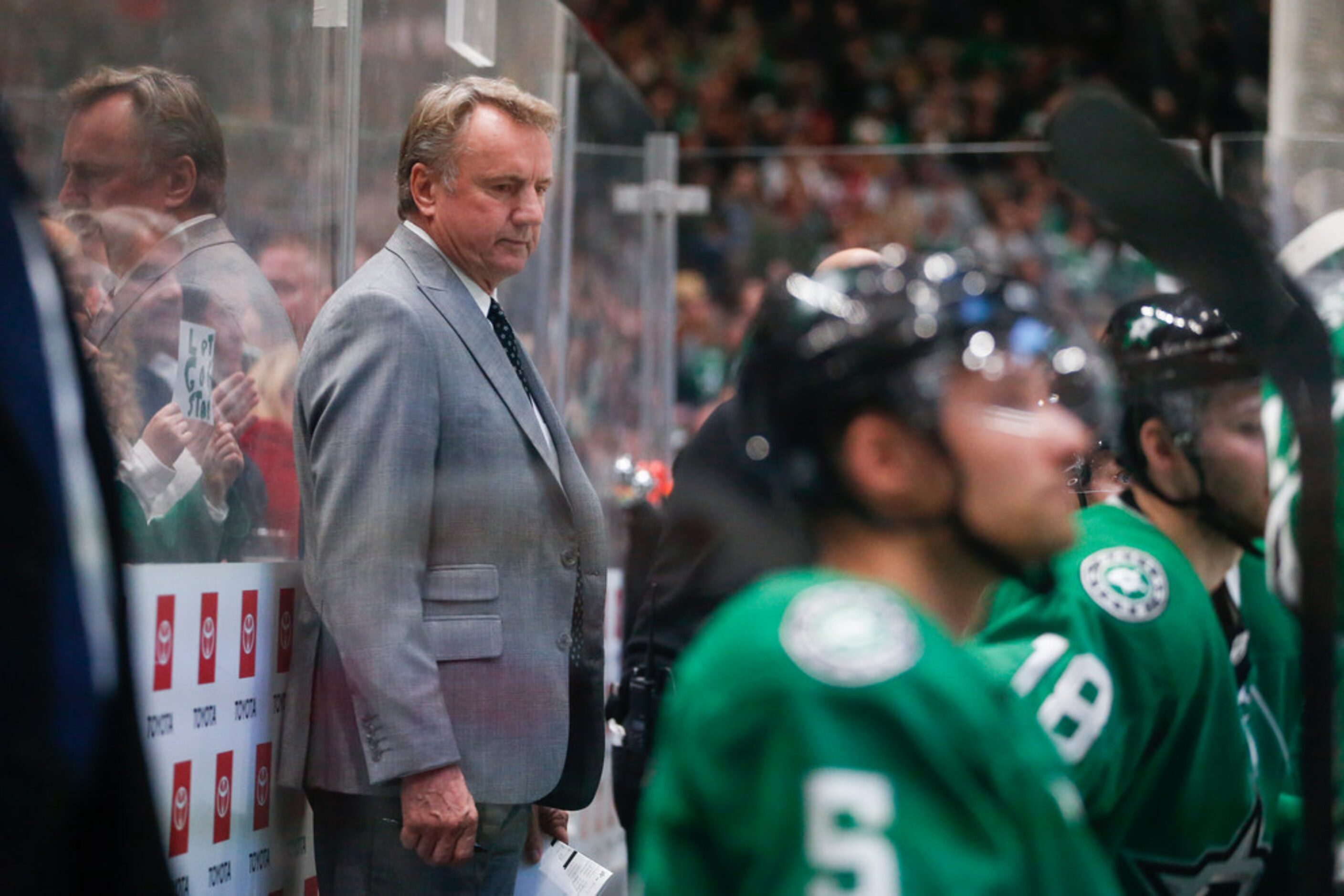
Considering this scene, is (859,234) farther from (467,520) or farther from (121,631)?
(121,631)

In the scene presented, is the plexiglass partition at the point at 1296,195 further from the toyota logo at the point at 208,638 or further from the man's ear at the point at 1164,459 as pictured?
the toyota logo at the point at 208,638

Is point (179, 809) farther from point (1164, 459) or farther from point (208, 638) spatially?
point (1164, 459)

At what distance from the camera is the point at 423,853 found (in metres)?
1.99

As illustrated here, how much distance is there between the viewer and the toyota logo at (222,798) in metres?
2.09

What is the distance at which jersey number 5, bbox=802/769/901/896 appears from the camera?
91 cm

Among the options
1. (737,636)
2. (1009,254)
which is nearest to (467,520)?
(737,636)

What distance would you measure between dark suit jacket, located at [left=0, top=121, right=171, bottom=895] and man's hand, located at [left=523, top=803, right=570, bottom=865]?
132cm

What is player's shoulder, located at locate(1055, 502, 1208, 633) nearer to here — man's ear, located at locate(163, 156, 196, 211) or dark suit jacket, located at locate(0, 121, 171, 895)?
dark suit jacket, located at locate(0, 121, 171, 895)

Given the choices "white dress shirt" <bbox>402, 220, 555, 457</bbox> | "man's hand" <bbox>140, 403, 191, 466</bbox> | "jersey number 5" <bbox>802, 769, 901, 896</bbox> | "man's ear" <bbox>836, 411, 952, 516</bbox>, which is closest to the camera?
"jersey number 5" <bbox>802, 769, 901, 896</bbox>

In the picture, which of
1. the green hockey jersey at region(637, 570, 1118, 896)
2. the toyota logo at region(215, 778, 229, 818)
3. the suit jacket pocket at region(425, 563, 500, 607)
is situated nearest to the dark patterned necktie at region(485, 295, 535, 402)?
the suit jacket pocket at region(425, 563, 500, 607)

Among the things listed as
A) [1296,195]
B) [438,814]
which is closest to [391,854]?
[438,814]

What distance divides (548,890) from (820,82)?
981 centimetres

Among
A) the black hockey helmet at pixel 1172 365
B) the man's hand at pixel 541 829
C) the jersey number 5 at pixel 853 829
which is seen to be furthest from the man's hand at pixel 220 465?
the jersey number 5 at pixel 853 829

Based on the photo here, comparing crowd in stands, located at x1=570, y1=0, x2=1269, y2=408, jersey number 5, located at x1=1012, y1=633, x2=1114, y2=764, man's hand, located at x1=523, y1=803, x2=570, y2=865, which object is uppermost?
crowd in stands, located at x1=570, y1=0, x2=1269, y2=408
